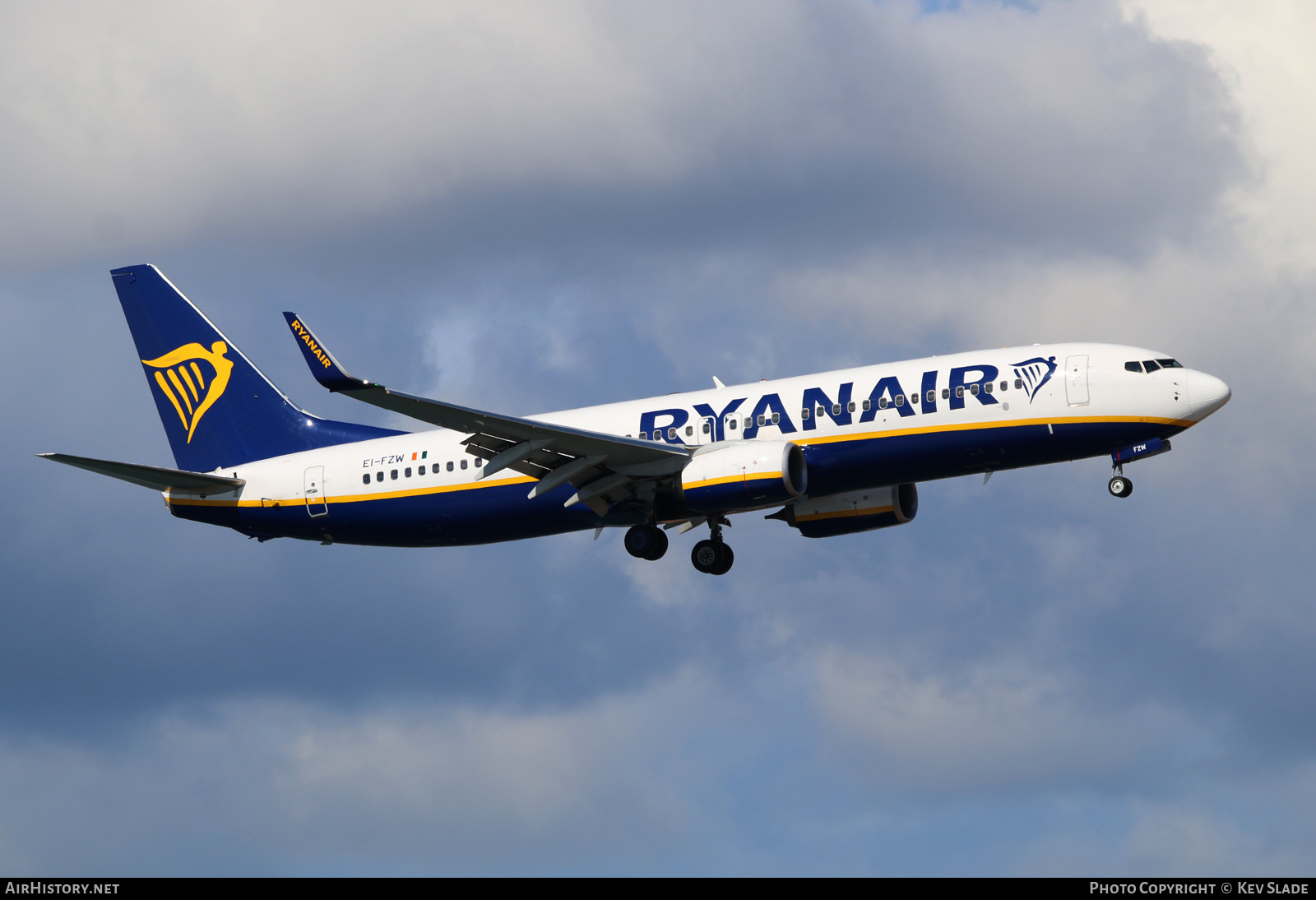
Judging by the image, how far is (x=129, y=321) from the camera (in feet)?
187

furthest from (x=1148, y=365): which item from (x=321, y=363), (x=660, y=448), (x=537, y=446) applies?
(x=321, y=363)

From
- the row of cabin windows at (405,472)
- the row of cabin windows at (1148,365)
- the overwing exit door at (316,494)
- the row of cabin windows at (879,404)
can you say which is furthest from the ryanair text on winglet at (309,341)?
the row of cabin windows at (1148,365)

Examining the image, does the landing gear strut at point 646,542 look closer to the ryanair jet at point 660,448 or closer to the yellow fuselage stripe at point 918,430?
the ryanair jet at point 660,448

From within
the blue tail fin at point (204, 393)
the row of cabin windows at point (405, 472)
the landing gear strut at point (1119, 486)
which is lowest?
the landing gear strut at point (1119, 486)

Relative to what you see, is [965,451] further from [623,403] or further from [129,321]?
[129,321]

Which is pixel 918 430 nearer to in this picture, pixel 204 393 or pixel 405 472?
pixel 405 472

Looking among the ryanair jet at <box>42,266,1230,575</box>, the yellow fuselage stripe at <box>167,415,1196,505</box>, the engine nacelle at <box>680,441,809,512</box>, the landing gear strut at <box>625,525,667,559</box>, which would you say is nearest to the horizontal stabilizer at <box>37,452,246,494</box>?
the ryanair jet at <box>42,266,1230,575</box>

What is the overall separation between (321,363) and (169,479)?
1352 centimetres

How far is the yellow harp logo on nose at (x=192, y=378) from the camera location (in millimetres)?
55031

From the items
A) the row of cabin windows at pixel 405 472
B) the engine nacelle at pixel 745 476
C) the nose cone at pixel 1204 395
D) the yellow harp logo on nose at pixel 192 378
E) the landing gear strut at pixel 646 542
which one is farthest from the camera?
the yellow harp logo on nose at pixel 192 378

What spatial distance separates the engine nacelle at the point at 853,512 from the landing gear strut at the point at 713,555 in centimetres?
287

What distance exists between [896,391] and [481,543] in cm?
1522

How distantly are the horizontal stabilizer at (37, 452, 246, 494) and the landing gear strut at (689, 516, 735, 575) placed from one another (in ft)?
53.6

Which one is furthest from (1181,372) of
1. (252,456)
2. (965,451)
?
(252,456)
